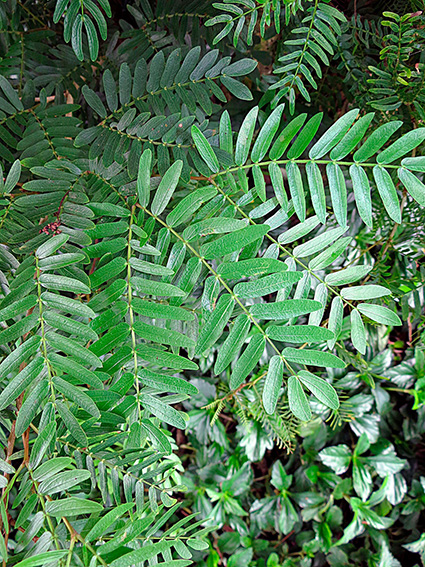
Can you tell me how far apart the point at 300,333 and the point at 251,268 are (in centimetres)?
7

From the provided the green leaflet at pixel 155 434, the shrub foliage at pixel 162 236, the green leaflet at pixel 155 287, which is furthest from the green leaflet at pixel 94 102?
the green leaflet at pixel 155 434

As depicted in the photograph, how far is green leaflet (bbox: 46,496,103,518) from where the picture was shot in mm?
359

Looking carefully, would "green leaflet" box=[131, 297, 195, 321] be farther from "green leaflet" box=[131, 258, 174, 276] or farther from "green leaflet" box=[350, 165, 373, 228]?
"green leaflet" box=[350, 165, 373, 228]

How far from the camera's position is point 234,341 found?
38cm

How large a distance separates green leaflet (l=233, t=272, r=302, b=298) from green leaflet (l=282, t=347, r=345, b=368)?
54 mm

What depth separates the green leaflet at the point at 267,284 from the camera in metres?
0.36

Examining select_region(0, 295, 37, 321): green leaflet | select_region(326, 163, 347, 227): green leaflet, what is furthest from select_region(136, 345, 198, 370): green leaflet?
select_region(326, 163, 347, 227): green leaflet

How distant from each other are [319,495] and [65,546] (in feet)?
2.74

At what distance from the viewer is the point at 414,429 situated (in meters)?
1.07

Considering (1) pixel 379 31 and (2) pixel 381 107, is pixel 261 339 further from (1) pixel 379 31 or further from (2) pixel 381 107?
(1) pixel 379 31

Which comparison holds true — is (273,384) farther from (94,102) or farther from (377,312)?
(94,102)

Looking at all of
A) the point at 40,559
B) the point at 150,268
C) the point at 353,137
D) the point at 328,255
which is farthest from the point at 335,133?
the point at 40,559

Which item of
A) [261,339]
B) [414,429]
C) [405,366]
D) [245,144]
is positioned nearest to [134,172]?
[245,144]

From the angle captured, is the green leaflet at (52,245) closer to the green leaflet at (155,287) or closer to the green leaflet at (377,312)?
the green leaflet at (155,287)
